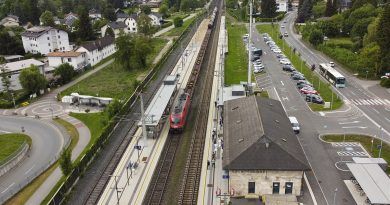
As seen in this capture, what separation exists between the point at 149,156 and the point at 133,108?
1741cm

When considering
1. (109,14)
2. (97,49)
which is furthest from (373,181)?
(109,14)

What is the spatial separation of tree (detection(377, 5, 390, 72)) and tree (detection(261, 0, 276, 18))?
83.9m

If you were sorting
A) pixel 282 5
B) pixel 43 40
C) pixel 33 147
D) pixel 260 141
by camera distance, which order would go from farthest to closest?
pixel 282 5 < pixel 43 40 < pixel 33 147 < pixel 260 141

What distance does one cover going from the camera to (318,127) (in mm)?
50219

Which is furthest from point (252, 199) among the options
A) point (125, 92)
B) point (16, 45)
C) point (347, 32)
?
point (16, 45)

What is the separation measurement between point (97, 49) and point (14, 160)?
54.1 meters

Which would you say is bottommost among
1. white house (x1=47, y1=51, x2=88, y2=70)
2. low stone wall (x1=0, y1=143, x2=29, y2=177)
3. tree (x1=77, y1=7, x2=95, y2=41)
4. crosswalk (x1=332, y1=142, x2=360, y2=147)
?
low stone wall (x1=0, y1=143, x2=29, y2=177)

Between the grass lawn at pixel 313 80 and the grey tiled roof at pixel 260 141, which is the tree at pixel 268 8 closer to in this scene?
the grass lawn at pixel 313 80

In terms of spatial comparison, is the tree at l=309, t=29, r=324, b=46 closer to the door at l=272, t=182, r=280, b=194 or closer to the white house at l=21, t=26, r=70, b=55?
the white house at l=21, t=26, r=70, b=55

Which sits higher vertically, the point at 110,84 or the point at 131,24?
the point at 131,24

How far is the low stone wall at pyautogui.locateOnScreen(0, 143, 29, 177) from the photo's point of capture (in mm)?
43947

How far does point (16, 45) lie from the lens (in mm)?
107250

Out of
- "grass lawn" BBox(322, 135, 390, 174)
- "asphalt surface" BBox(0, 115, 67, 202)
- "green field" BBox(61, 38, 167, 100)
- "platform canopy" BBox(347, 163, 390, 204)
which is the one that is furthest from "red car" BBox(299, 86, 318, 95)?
"asphalt surface" BBox(0, 115, 67, 202)

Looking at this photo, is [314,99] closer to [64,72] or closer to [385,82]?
[385,82]
